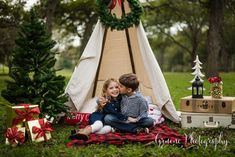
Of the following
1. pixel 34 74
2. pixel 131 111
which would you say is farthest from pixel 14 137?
pixel 131 111

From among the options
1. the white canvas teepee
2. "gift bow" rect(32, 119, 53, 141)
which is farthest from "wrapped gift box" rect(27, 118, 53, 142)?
the white canvas teepee

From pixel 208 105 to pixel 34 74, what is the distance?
298 cm

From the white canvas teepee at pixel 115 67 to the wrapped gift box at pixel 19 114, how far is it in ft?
5.76

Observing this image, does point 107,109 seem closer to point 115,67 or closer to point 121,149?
point 121,149

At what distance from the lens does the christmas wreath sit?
755 centimetres

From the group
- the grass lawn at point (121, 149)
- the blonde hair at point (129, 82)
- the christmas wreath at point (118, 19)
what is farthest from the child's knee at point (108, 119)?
the christmas wreath at point (118, 19)

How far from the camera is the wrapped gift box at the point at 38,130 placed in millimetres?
5559

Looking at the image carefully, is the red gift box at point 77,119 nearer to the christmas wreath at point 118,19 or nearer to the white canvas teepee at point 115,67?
the white canvas teepee at point 115,67

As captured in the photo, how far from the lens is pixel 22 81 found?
644cm

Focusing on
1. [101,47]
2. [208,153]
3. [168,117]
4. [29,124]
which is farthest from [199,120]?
[29,124]

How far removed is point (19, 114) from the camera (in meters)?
5.61

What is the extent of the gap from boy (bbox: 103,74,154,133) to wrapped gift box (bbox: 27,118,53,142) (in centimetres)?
100

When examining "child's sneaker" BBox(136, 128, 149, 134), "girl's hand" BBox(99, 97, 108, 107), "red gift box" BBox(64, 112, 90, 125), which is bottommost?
"child's sneaker" BBox(136, 128, 149, 134)

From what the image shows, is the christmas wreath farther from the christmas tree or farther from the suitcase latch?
the suitcase latch
